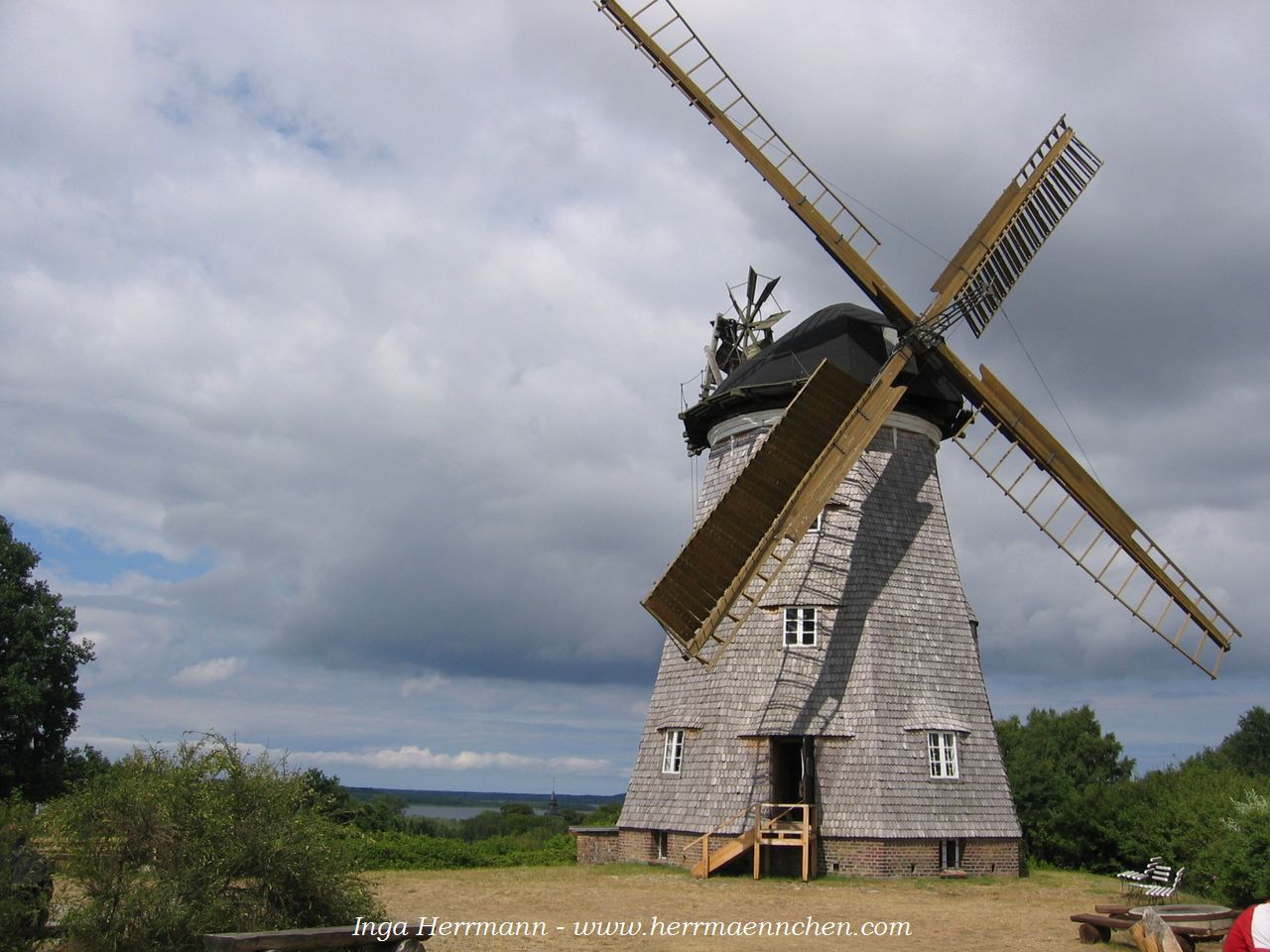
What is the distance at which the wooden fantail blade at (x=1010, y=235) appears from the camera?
20.4 metres

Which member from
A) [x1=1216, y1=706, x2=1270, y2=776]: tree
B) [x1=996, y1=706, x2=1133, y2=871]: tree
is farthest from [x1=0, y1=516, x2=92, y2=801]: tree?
[x1=1216, y1=706, x2=1270, y2=776]: tree

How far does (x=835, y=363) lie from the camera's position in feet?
66.6

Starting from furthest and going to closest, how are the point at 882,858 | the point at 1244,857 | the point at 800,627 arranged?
the point at 800,627 < the point at 882,858 < the point at 1244,857

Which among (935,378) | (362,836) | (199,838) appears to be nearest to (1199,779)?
(935,378)

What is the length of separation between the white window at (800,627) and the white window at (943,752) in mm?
2851

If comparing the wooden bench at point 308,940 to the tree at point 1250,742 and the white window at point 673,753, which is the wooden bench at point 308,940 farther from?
the tree at point 1250,742

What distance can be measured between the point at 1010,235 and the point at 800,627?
363 inches

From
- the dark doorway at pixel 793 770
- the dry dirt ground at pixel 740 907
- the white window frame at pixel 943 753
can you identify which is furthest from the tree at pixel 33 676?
the white window frame at pixel 943 753

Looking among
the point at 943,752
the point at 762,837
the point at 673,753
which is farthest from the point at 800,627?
the point at 762,837

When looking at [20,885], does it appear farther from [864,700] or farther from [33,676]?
[33,676]

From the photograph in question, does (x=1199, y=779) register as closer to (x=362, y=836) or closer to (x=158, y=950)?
(x=362, y=836)

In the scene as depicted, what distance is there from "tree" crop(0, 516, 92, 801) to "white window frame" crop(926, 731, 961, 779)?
21619 mm

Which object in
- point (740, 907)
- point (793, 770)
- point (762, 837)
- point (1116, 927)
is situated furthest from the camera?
point (793, 770)

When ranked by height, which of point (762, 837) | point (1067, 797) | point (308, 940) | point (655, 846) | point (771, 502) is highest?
point (771, 502)
